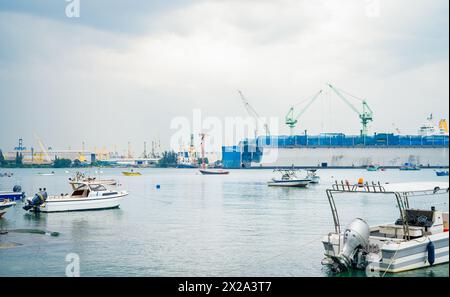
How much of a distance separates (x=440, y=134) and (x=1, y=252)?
307ft

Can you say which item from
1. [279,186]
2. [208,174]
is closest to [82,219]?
[279,186]

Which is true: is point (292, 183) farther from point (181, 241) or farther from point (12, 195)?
point (181, 241)

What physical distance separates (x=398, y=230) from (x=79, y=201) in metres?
16.7

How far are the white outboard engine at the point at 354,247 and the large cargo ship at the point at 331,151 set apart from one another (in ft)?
325

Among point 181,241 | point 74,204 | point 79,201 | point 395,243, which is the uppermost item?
point 395,243

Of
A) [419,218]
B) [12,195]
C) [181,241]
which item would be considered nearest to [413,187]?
[419,218]

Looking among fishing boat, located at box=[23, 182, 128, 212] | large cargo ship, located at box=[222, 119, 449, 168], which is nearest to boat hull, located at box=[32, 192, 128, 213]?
fishing boat, located at box=[23, 182, 128, 212]

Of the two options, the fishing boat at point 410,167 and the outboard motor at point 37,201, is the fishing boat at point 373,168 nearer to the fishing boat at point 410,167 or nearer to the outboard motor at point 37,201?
the fishing boat at point 410,167

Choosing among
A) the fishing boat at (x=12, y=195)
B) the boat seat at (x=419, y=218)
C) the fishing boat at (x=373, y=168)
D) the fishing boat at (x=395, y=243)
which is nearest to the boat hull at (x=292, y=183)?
the fishing boat at (x=12, y=195)

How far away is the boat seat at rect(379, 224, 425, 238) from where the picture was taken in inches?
431

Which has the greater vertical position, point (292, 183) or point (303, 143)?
point (303, 143)

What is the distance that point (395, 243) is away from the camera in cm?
1038

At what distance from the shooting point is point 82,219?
869 inches

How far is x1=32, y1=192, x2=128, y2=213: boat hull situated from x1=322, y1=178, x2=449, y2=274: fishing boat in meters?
15.7
